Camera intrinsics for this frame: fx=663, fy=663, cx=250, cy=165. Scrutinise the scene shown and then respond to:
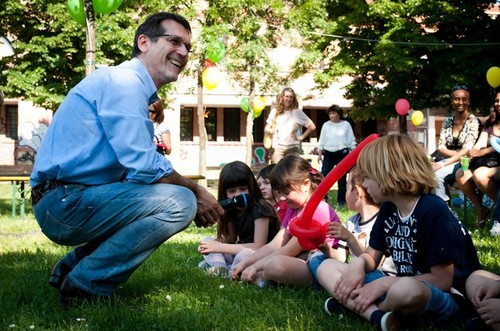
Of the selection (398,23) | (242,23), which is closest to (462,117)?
(242,23)

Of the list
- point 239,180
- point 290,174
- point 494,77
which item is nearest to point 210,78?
point 494,77

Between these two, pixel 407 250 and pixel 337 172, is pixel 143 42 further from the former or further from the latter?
pixel 407 250

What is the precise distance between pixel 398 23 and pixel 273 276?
20401 millimetres

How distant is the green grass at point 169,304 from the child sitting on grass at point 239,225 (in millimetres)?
154

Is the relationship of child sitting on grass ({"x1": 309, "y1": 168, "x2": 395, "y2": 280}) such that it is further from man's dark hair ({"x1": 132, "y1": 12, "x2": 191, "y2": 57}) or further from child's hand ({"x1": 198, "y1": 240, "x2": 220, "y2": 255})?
man's dark hair ({"x1": 132, "y1": 12, "x2": 191, "y2": 57})

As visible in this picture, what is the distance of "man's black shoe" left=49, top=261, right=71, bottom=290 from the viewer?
3592 millimetres

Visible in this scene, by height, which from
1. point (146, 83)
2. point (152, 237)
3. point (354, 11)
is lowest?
point (152, 237)

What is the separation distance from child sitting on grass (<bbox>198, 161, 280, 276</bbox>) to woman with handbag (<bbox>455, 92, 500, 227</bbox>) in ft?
10.1

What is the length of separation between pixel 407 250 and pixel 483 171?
4.22 metres

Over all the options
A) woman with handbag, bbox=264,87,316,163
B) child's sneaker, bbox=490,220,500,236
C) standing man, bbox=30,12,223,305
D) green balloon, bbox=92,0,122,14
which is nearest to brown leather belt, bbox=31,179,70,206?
standing man, bbox=30,12,223,305

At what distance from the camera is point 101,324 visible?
2.96m

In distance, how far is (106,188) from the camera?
3.29 m

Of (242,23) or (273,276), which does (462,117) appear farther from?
(242,23)

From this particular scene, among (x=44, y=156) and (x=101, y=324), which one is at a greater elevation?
(x=44, y=156)
